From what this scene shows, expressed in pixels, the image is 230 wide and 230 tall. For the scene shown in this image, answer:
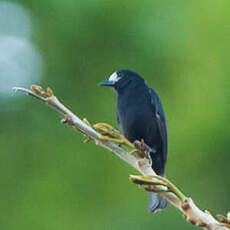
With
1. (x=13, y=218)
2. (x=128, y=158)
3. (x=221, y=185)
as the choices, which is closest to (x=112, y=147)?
(x=128, y=158)

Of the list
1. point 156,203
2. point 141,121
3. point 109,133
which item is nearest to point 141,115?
point 141,121

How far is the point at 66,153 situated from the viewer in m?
6.20

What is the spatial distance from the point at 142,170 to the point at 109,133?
9cm

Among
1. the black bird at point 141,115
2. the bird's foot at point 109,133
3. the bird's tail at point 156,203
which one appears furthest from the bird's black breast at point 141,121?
the bird's foot at point 109,133

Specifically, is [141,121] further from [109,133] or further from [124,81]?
[109,133]

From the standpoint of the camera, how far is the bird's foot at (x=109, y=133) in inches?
39.8

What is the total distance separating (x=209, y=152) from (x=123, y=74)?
365cm

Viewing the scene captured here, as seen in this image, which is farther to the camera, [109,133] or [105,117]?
[105,117]

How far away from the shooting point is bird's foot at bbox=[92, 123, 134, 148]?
1011 mm

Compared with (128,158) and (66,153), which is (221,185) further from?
(128,158)

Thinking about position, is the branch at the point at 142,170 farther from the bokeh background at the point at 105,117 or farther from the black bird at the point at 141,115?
the bokeh background at the point at 105,117

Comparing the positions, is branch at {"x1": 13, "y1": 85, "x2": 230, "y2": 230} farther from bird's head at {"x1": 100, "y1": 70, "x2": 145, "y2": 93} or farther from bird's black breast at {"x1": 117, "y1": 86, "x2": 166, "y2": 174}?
bird's head at {"x1": 100, "y1": 70, "x2": 145, "y2": 93}

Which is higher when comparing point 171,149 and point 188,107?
point 188,107

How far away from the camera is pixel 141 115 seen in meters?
2.54
